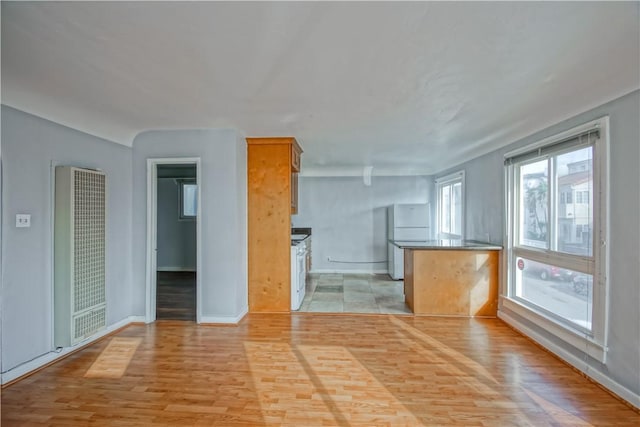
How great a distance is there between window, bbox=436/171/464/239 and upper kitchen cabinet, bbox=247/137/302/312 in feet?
10.3

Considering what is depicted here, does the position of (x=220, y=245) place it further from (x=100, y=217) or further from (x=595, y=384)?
(x=595, y=384)

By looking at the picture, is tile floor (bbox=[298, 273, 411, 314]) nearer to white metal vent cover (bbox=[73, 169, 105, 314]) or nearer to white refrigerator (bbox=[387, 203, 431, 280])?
white refrigerator (bbox=[387, 203, 431, 280])

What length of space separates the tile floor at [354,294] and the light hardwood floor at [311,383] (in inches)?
33.9

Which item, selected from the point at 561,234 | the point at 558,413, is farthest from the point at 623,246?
the point at 558,413

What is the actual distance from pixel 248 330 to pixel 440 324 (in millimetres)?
2260

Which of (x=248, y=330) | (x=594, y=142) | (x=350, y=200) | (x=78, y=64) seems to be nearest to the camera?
(x=78, y=64)

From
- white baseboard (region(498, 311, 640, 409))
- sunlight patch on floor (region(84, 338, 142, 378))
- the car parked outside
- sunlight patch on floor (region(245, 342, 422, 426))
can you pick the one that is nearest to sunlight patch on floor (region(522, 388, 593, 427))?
white baseboard (region(498, 311, 640, 409))

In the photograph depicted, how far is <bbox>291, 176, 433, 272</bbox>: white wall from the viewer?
724 cm

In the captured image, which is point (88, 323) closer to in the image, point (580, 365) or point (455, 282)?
point (455, 282)

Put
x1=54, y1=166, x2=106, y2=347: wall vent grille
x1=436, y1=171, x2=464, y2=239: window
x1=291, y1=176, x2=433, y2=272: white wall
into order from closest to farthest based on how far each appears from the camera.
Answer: x1=54, y1=166, x2=106, y2=347: wall vent grille → x1=436, y1=171, x2=464, y2=239: window → x1=291, y1=176, x2=433, y2=272: white wall

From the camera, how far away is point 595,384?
2.55 meters

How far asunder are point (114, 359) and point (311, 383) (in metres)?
1.85

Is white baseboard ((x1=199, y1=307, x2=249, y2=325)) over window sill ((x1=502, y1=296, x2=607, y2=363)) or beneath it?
beneath

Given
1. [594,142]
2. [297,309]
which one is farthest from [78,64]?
[594,142]
